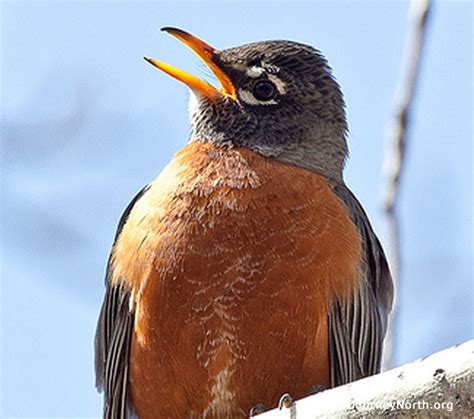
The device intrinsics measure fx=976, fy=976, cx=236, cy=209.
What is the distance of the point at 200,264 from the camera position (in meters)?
5.54

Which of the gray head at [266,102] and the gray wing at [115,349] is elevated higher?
the gray head at [266,102]

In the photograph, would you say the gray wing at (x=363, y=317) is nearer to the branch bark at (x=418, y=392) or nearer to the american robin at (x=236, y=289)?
the american robin at (x=236, y=289)

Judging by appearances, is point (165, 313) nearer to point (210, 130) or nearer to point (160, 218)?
point (160, 218)

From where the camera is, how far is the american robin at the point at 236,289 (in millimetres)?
5469

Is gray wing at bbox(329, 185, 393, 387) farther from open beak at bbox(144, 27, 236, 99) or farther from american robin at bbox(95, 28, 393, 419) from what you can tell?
open beak at bbox(144, 27, 236, 99)

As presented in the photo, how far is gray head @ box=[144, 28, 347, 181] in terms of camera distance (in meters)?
6.54

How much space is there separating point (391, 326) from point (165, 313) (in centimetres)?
128

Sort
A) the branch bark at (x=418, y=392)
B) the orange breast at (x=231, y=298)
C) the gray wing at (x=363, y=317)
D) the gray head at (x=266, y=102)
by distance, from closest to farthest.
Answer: the branch bark at (x=418, y=392)
the orange breast at (x=231, y=298)
the gray wing at (x=363, y=317)
the gray head at (x=266, y=102)

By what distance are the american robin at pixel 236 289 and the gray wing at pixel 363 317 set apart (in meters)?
0.01

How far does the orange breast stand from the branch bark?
1.62 meters

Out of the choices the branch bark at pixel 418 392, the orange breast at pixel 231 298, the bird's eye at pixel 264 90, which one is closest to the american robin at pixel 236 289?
the orange breast at pixel 231 298

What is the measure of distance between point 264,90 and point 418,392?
135 inches

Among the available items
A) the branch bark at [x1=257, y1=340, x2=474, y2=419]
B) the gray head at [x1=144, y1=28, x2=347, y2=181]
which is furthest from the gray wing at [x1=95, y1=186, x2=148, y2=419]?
the branch bark at [x1=257, y1=340, x2=474, y2=419]

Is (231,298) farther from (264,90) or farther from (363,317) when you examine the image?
(264,90)
